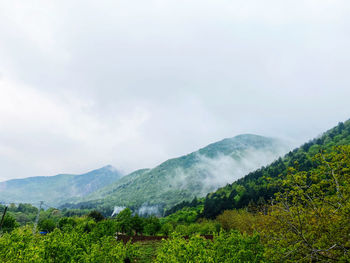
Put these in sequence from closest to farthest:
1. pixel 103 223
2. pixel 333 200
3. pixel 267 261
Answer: pixel 333 200, pixel 267 261, pixel 103 223

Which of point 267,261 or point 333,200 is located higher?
point 333,200

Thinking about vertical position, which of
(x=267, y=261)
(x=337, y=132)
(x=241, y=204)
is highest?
(x=337, y=132)

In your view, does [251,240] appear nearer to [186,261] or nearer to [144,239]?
[186,261]

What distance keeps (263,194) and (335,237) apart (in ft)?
371

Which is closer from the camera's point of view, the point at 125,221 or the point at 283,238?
the point at 283,238

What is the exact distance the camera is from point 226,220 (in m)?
73.6

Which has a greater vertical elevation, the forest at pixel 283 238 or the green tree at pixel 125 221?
the forest at pixel 283 238

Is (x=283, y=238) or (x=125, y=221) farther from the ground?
(x=283, y=238)

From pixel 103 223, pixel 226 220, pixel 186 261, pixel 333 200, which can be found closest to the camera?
pixel 186 261

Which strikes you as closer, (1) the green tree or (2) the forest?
(2) the forest

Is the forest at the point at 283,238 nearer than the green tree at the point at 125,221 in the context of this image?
Yes

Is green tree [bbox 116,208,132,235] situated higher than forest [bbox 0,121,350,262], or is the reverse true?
forest [bbox 0,121,350,262]

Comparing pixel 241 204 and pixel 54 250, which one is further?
pixel 241 204

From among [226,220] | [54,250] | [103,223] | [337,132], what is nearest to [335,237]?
[54,250]
